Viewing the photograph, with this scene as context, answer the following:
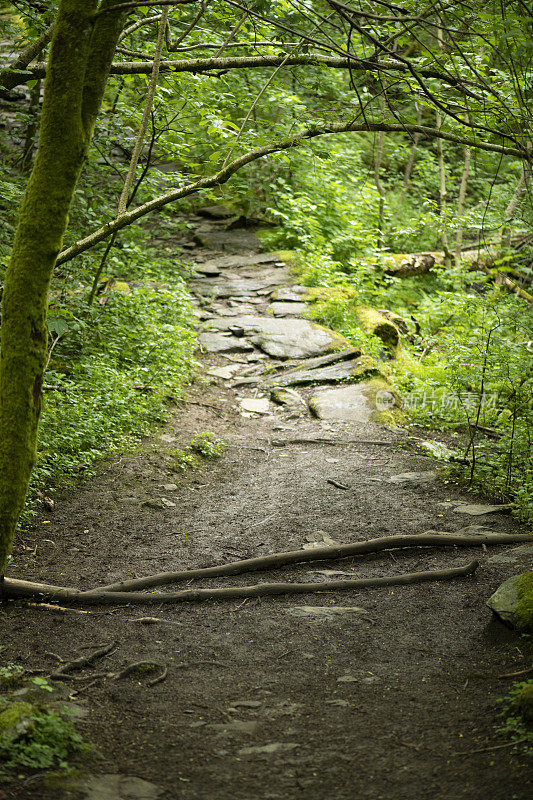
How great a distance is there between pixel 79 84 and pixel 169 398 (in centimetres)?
581

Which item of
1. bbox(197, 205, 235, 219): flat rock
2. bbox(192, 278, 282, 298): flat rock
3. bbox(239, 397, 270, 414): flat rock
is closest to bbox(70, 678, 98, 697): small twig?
bbox(239, 397, 270, 414): flat rock

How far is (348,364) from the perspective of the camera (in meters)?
10.1

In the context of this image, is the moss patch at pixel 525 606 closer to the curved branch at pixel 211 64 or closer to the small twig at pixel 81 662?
the small twig at pixel 81 662

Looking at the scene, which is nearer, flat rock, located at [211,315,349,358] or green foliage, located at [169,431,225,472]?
green foliage, located at [169,431,225,472]

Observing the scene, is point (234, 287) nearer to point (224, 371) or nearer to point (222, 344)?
point (222, 344)

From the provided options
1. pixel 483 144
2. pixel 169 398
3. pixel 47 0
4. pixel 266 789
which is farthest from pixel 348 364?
pixel 266 789

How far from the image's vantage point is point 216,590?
13.6 feet

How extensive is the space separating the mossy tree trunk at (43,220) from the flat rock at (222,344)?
7.71 meters

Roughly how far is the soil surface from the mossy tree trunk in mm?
1086

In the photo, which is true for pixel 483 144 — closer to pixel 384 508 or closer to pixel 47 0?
pixel 384 508

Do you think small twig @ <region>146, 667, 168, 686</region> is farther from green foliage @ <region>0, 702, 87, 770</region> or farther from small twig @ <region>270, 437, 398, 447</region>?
small twig @ <region>270, 437, 398, 447</region>

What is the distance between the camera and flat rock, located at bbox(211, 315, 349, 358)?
10.7 m

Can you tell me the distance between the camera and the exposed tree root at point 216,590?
12.5 feet

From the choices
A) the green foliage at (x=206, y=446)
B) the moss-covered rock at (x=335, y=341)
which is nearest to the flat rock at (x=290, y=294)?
the moss-covered rock at (x=335, y=341)
